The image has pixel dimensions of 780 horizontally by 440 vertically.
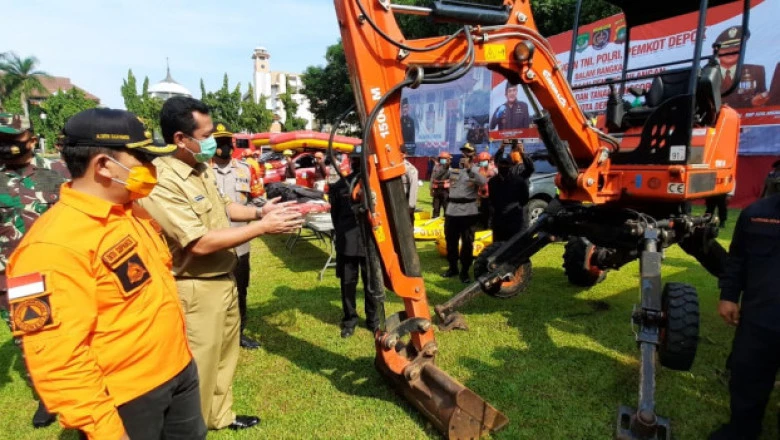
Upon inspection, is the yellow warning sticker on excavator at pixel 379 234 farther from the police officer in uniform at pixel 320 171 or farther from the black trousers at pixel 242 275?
the police officer in uniform at pixel 320 171

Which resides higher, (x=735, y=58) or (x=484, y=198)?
(x=735, y=58)

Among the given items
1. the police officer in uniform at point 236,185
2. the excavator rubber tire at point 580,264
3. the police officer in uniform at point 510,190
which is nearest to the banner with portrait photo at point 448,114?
the police officer in uniform at point 510,190

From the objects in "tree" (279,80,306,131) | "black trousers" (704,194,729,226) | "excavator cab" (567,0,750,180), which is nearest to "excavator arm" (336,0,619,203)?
"excavator cab" (567,0,750,180)

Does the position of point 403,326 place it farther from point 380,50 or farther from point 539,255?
point 539,255

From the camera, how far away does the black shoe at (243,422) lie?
3203 mm

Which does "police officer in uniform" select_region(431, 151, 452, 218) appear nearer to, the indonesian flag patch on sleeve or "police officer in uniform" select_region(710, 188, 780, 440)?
"police officer in uniform" select_region(710, 188, 780, 440)

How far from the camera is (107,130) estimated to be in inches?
64.3

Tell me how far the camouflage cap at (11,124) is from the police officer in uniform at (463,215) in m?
4.98

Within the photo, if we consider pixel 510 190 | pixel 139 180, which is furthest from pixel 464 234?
pixel 139 180

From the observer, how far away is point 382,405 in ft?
11.2

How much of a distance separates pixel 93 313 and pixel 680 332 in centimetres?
361

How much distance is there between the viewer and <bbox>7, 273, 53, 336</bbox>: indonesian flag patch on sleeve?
134 centimetres

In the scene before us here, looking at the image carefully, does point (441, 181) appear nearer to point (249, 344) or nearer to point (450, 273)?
point (450, 273)

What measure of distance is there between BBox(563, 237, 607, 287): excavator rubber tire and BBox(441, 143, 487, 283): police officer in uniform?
138 centimetres
